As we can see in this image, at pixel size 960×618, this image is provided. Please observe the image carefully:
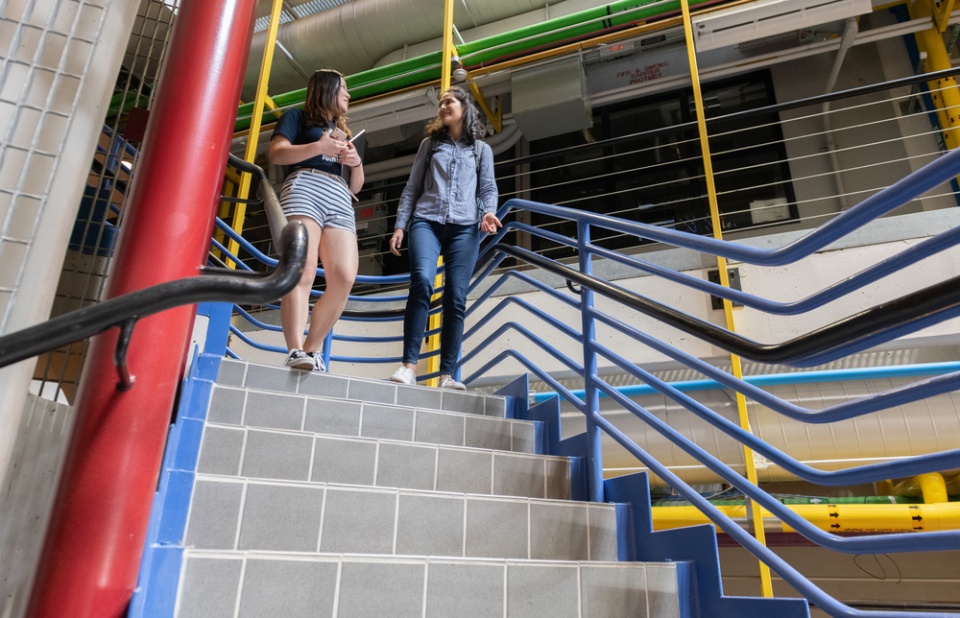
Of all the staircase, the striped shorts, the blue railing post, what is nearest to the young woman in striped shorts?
the striped shorts

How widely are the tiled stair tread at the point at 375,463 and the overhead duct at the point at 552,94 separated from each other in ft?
11.7

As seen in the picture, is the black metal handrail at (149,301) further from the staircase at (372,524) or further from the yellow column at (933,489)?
the yellow column at (933,489)

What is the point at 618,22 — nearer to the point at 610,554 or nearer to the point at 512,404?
the point at 512,404

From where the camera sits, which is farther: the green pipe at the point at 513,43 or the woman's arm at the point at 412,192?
the green pipe at the point at 513,43

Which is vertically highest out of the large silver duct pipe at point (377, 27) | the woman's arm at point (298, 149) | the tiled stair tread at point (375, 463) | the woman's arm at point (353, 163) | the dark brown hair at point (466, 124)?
the large silver duct pipe at point (377, 27)

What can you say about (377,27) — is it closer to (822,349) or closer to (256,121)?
(256,121)

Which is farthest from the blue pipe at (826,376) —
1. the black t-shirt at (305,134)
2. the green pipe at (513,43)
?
the green pipe at (513,43)

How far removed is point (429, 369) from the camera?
360 centimetres

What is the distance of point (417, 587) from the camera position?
1275 mm

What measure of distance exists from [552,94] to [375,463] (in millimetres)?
3858

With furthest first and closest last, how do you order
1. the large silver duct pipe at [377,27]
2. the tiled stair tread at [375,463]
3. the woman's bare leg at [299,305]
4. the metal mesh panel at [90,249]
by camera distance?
the large silver duct pipe at [377,27] → the woman's bare leg at [299,305] → the metal mesh panel at [90,249] → the tiled stair tread at [375,463]

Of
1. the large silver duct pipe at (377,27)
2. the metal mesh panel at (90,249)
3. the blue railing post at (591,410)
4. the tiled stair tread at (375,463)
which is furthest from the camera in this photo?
the large silver duct pipe at (377,27)

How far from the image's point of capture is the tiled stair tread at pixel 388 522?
1419 mm

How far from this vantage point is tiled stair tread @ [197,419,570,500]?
1.72 metres
